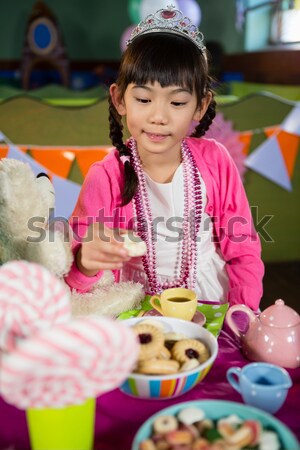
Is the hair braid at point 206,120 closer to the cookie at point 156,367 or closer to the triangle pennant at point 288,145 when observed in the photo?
the cookie at point 156,367

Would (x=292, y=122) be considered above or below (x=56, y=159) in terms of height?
above

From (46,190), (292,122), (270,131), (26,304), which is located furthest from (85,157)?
(26,304)

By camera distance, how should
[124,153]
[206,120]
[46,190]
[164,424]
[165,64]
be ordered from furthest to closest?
[206,120], [124,153], [165,64], [46,190], [164,424]

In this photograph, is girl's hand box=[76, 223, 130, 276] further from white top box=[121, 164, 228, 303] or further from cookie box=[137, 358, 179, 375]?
white top box=[121, 164, 228, 303]

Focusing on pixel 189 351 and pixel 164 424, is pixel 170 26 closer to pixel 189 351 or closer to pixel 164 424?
pixel 189 351

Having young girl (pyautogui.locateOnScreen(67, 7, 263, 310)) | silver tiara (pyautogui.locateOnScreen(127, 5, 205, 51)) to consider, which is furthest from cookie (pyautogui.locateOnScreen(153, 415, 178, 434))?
silver tiara (pyautogui.locateOnScreen(127, 5, 205, 51))

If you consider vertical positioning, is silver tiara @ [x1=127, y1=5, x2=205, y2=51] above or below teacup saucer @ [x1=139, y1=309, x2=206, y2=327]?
above

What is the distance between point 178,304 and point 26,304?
1.34 ft

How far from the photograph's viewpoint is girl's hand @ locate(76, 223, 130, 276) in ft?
3.01

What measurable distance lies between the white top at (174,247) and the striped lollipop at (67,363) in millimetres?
878

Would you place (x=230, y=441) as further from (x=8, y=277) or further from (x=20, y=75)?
(x=20, y=75)

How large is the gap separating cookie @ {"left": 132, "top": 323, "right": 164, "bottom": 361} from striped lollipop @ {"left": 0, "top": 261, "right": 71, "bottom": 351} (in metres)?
0.19

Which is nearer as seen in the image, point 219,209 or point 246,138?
point 219,209

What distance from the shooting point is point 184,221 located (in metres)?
1.43
